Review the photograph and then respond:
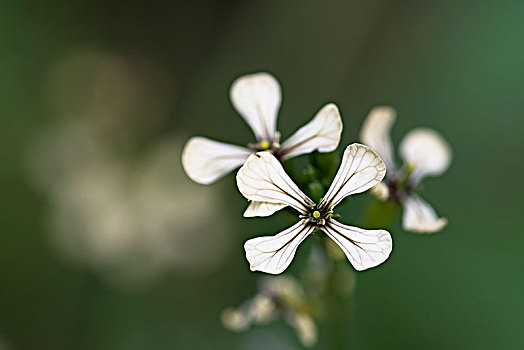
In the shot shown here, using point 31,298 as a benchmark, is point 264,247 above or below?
below

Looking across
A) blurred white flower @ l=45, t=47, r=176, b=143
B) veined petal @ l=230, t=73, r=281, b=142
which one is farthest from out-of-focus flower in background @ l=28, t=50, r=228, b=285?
veined petal @ l=230, t=73, r=281, b=142

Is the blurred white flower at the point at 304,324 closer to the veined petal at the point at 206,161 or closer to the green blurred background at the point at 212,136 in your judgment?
the veined petal at the point at 206,161

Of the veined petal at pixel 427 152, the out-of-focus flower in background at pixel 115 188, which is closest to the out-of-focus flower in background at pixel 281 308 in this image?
the veined petal at pixel 427 152

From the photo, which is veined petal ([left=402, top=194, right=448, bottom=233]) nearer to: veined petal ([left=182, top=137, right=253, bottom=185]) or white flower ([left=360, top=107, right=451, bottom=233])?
white flower ([left=360, top=107, right=451, bottom=233])

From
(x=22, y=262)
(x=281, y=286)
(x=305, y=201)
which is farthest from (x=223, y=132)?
(x=305, y=201)

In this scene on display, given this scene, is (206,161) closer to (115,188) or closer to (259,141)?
(259,141)

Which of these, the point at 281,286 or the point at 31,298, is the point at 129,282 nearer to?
the point at 31,298
